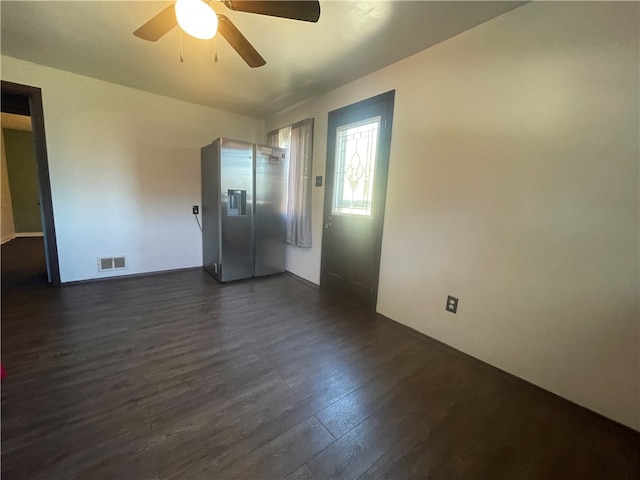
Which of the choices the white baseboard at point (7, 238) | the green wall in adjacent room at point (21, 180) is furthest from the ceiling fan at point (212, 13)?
the green wall in adjacent room at point (21, 180)

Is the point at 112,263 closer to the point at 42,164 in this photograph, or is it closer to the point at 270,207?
the point at 42,164

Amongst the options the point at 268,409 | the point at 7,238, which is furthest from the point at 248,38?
the point at 7,238

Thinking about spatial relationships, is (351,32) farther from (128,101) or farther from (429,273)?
(128,101)

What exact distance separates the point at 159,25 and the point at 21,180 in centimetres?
698

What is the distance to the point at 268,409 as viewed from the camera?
4.51ft

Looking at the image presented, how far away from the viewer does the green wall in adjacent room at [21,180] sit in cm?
542

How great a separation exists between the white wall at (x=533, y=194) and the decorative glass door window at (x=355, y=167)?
324mm

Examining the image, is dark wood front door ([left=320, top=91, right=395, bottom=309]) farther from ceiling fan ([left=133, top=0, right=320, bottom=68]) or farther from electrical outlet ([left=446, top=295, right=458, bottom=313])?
ceiling fan ([left=133, top=0, right=320, bottom=68])

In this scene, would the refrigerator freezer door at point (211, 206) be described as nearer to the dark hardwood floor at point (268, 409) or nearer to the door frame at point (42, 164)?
the dark hardwood floor at point (268, 409)

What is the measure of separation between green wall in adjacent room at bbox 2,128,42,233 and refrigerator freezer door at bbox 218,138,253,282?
5555 millimetres

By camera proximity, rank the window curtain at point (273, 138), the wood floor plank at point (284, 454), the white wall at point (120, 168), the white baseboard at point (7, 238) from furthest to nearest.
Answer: the white baseboard at point (7, 238) → the window curtain at point (273, 138) → the white wall at point (120, 168) → the wood floor plank at point (284, 454)

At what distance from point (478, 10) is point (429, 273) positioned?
1852 millimetres

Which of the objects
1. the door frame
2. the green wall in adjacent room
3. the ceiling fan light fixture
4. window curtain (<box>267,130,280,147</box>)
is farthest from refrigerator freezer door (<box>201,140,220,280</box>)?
the green wall in adjacent room

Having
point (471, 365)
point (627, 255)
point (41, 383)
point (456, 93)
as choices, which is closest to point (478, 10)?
point (456, 93)
